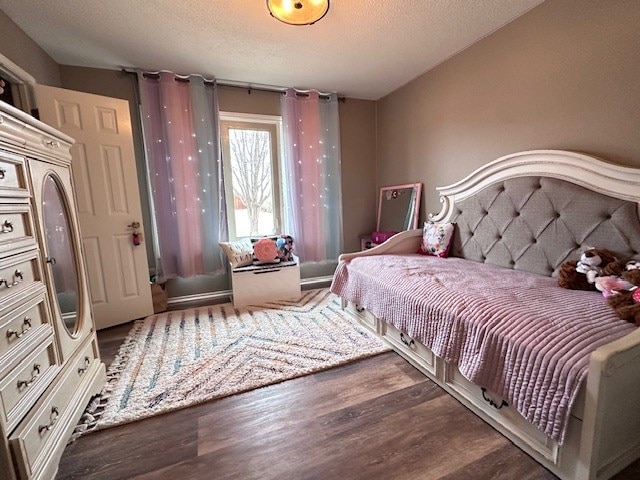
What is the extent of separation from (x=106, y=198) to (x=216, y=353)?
1589mm

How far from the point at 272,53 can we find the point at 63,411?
8.85 feet

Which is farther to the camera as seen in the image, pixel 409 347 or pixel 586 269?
pixel 409 347

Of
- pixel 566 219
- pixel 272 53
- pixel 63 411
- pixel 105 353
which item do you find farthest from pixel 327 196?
pixel 63 411

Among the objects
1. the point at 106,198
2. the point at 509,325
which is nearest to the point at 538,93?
the point at 509,325

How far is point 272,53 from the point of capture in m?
2.41

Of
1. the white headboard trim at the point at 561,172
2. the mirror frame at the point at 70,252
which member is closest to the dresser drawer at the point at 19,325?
the mirror frame at the point at 70,252

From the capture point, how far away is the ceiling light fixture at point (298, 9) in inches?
62.1

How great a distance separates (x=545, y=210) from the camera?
1.84 meters

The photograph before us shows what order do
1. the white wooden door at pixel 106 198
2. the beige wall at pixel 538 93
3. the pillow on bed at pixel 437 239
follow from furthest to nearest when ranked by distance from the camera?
the pillow on bed at pixel 437 239, the white wooden door at pixel 106 198, the beige wall at pixel 538 93

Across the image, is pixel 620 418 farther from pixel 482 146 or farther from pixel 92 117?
pixel 92 117

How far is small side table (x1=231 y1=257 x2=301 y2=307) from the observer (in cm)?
285

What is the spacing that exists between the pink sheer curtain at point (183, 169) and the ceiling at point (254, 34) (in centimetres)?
21

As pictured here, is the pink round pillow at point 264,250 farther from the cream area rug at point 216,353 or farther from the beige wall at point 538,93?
the beige wall at point 538,93

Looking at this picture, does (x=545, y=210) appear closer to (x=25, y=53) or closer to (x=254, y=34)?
(x=254, y=34)
